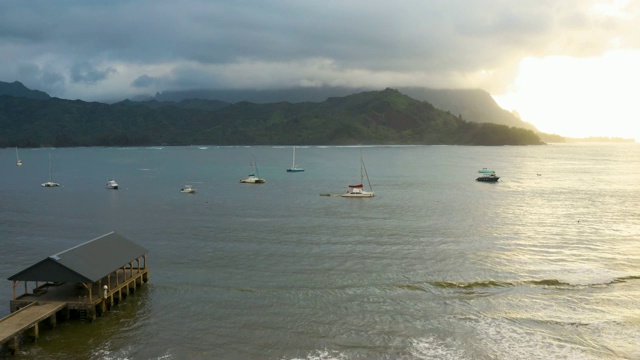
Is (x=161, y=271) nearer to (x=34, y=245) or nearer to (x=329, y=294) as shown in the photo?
(x=329, y=294)

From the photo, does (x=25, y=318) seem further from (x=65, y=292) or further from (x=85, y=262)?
(x=85, y=262)

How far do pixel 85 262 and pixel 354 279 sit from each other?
964 inches

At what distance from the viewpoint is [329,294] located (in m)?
44.8

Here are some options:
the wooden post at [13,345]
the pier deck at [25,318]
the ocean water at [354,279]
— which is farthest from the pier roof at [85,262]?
the wooden post at [13,345]

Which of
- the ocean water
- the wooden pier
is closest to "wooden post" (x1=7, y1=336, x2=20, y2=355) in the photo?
the wooden pier

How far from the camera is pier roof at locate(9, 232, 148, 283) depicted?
37.2 metres

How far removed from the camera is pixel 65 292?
40.2 m

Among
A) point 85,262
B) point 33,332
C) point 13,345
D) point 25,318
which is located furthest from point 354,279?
point 13,345

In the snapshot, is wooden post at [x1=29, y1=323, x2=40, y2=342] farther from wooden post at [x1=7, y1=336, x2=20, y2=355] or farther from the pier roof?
the pier roof

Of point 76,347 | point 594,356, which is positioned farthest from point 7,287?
point 594,356

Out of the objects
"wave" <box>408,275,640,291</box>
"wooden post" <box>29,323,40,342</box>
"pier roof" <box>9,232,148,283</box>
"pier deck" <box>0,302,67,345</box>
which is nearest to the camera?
"pier deck" <box>0,302,67,345</box>

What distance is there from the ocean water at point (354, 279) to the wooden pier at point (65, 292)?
1.15m

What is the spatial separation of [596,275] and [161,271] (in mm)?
44896

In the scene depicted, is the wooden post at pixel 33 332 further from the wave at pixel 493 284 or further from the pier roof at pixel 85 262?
the wave at pixel 493 284
